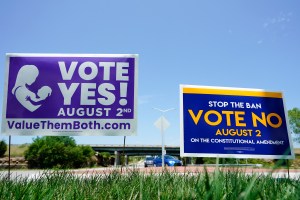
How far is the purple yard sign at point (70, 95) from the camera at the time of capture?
5879 millimetres

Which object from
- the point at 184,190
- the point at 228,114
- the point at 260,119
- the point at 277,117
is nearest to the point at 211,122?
the point at 228,114

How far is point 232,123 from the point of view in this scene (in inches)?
255

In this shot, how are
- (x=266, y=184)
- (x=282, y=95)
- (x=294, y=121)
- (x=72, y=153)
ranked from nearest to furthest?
(x=266, y=184) → (x=282, y=95) → (x=72, y=153) → (x=294, y=121)

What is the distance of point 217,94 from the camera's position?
6582 mm

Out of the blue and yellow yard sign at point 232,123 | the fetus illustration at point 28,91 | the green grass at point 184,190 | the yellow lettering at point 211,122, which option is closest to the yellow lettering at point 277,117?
the blue and yellow yard sign at point 232,123

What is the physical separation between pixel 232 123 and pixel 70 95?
3.84m

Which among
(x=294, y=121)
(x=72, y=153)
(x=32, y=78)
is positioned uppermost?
(x=294, y=121)

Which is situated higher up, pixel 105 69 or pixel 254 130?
pixel 105 69

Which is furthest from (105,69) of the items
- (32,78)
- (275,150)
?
(275,150)

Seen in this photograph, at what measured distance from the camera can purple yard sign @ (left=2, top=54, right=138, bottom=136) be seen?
19.3ft

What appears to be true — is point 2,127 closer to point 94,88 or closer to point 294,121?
point 94,88

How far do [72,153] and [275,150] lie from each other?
4534 cm

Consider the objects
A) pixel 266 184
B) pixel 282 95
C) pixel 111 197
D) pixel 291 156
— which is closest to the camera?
pixel 111 197

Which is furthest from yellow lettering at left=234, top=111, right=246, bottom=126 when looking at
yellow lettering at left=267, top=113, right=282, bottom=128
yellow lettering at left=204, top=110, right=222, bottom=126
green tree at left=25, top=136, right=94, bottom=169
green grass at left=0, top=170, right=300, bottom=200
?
green tree at left=25, top=136, right=94, bottom=169
